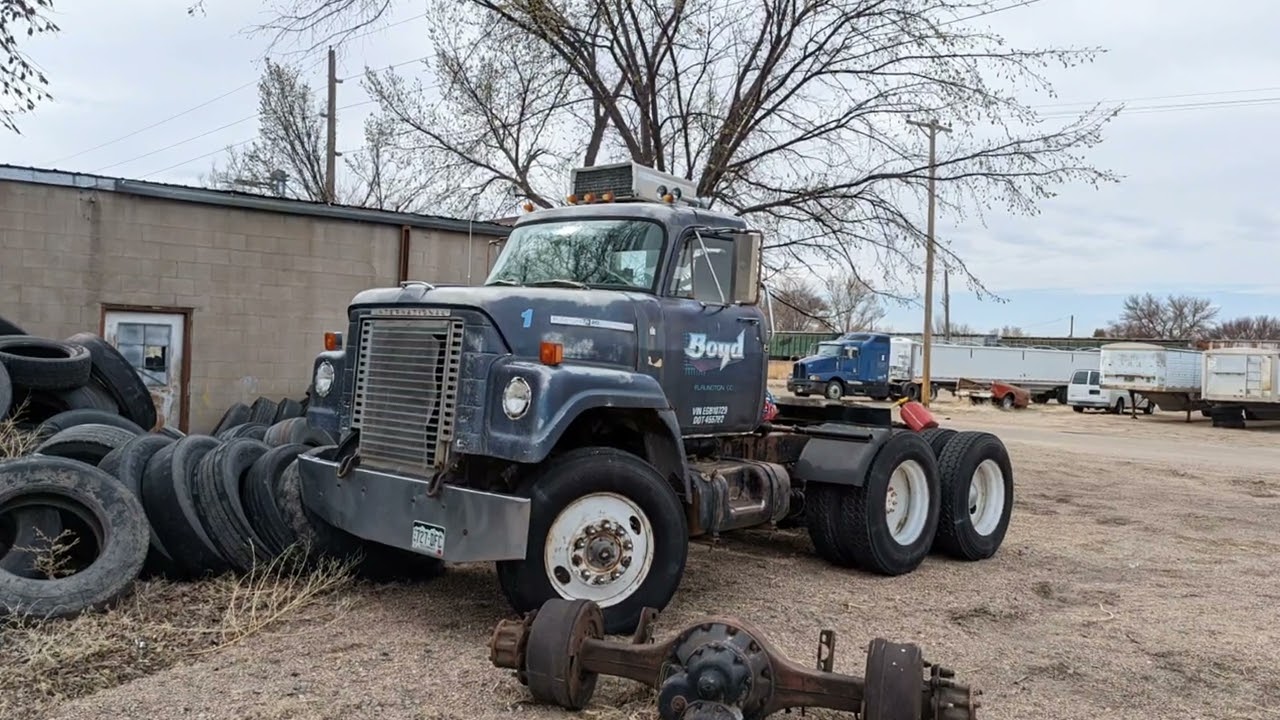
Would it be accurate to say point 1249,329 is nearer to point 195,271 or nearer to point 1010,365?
point 1010,365

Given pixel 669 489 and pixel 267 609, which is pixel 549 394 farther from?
pixel 267 609

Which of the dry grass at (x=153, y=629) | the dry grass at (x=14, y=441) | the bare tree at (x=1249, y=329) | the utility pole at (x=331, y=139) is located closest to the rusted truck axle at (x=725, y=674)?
the dry grass at (x=153, y=629)

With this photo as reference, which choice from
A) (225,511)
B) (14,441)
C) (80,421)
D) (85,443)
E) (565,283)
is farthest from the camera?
(80,421)

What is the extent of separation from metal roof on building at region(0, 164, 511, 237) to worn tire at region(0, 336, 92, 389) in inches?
97.7

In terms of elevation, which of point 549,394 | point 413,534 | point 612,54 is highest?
point 612,54

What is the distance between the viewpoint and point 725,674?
154 inches

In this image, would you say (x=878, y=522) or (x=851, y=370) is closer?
(x=878, y=522)

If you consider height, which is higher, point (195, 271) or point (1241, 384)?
point (195, 271)

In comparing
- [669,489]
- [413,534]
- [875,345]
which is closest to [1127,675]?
[669,489]

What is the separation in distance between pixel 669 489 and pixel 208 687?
2.47m

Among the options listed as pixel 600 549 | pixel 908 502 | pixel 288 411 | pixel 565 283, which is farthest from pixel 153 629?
pixel 288 411

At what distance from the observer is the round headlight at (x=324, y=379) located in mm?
6375

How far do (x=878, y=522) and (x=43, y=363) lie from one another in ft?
22.8

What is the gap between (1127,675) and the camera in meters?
5.21
